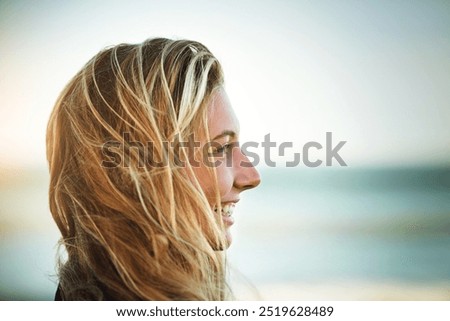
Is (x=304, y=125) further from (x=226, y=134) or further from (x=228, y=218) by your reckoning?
(x=228, y=218)

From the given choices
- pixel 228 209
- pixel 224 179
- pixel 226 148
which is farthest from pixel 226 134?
pixel 228 209

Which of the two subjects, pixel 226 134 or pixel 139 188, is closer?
pixel 139 188

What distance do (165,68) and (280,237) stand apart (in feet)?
2.33

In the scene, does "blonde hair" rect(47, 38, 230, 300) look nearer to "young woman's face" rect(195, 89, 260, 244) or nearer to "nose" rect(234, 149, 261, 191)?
"young woman's face" rect(195, 89, 260, 244)

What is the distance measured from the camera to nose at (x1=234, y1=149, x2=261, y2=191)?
6.22 ft

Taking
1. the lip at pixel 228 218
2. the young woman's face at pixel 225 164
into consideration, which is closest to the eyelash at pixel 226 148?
the young woman's face at pixel 225 164

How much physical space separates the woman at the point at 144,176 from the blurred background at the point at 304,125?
0.42 ft

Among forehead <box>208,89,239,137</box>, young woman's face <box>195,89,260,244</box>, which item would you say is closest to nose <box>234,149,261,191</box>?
young woman's face <box>195,89,260,244</box>

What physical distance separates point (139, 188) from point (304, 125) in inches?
25.0

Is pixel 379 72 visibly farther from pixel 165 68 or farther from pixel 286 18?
pixel 165 68

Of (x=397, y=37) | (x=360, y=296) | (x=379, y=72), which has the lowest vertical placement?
(x=360, y=296)

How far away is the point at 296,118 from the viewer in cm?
195

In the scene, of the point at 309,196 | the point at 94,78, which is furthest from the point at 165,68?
the point at 309,196

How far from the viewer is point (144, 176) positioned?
177 cm
